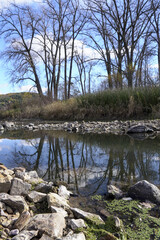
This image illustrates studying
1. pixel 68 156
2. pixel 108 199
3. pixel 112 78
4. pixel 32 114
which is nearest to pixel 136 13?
pixel 112 78

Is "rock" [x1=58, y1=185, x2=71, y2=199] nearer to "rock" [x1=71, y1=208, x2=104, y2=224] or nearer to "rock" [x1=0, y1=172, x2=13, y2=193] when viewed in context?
"rock" [x1=71, y1=208, x2=104, y2=224]

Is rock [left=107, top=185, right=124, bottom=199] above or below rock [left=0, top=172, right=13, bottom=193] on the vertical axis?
below

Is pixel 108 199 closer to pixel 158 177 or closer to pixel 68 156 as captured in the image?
pixel 158 177

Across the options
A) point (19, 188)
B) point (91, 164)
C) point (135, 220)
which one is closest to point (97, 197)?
point (135, 220)

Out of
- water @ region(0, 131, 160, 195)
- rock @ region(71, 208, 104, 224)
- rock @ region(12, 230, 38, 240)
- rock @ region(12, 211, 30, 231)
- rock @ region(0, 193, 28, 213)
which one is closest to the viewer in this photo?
rock @ region(12, 230, 38, 240)

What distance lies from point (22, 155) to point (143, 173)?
196 cm

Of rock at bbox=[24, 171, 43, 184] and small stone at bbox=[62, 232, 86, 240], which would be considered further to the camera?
rock at bbox=[24, 171, 43, 184]

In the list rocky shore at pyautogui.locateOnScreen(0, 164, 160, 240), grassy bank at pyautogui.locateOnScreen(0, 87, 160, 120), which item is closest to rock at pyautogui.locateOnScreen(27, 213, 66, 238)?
rocky shore at pyautogui.locateOnScreen(0, 164, 160, 240)

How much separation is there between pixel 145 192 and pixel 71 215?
0.67 m

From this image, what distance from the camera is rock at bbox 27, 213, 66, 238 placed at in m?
1.07

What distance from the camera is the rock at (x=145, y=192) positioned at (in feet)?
5.10

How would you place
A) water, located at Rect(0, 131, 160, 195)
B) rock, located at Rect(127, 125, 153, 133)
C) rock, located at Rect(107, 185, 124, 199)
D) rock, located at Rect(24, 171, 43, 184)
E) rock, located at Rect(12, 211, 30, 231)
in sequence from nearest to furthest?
rock, located at Rect(12, 211, 30, 231) → rock, located at Rect(107, 185, 124, 199) → rock, located at Rect(24, 171, 43, 184) → water, located at Rect(0, 131, 160, 195) → rock, located at Rect(127, 125, 153, 133)

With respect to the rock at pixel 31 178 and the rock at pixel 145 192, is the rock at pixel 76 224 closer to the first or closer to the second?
the rock at pixel 145 192

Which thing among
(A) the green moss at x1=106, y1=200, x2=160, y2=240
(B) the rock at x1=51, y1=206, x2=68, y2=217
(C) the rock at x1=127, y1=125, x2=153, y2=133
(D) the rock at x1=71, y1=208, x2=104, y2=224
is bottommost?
(A) the green moss at x1=106, y1=200, x2=160, y2=240
